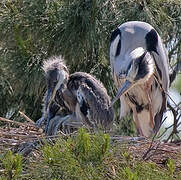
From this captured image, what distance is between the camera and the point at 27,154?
4.74 m

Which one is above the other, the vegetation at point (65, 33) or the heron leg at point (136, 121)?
the vegetation at point (65, 33)

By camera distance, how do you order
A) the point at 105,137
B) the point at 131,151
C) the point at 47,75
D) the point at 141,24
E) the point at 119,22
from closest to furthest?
the point at 105,137, the point at 131,151, the point at 47,75, the point at 141,24, the point at 119,22

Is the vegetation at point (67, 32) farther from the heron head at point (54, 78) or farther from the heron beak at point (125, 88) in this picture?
the heron beak at point (125, 88)

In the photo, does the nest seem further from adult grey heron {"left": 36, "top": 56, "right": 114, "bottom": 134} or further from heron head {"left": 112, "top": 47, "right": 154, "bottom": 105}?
heron head {"left": 112, "top": 47, "right": 154, "bottom": 105}

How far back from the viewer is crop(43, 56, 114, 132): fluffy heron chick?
5.71 meters

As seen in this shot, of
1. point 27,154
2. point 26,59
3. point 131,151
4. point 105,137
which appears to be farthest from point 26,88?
point 105,137

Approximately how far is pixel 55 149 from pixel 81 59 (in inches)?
116

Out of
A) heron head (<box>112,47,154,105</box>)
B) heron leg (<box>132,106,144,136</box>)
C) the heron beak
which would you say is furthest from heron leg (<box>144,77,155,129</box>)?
the heron beak

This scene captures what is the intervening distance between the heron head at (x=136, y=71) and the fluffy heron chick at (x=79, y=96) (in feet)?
0.67

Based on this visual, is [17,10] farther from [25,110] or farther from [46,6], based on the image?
[25,110]

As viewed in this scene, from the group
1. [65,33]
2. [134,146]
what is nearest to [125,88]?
[134,146]

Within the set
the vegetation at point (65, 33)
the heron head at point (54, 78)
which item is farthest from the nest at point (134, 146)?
the vegetation at point (65, 33)

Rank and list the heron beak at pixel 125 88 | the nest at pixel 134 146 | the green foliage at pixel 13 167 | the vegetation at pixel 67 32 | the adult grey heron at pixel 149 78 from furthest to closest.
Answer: the vegetation at pixel 67 32, the adult grey heron at pixel 149 78, the heron beak at pixel 125 88, the nest at pixel 134 146, the green foliage at pixel 13 167

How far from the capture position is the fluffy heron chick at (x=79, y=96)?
5.71 m
